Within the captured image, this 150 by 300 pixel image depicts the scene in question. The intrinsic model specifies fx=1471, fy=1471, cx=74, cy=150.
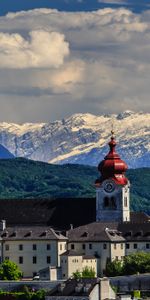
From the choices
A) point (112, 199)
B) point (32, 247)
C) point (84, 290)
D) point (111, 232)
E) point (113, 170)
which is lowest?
point (84, 290)

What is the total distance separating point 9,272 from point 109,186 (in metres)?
20.5

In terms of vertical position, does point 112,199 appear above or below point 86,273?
above

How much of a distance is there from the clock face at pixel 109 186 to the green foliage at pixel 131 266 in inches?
598

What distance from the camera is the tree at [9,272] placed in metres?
158

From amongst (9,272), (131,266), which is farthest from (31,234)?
(131,266)

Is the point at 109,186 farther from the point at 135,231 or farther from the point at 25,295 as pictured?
the point at 25,295

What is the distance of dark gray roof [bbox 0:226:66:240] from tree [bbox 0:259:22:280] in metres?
7.08

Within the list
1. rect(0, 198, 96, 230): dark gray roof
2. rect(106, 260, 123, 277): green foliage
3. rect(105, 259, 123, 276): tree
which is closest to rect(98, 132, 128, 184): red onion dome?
rect(0, 198, 96, 230): dark gray roof

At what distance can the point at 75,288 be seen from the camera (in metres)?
131

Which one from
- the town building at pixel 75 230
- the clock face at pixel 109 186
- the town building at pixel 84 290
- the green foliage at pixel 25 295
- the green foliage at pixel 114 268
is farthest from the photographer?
the clock face at pixel 109 186

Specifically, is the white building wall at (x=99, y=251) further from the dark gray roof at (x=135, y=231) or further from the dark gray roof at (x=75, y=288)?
the dark gray roof at (x=75, y=288)

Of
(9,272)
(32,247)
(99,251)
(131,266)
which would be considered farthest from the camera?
(32,247)

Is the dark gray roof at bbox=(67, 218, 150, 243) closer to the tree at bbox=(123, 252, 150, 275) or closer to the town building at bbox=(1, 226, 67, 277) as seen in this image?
the town building at bbox=(1, 226, 67, 277)

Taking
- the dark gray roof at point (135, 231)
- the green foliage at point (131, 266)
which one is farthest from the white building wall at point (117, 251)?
the green foliage at point (131, 266)
